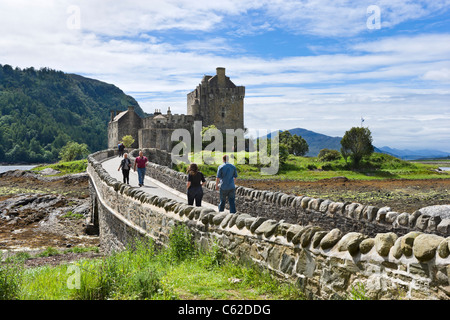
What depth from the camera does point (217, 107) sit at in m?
83.0

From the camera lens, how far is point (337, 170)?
54.4m

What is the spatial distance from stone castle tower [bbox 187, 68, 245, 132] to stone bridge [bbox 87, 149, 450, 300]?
70.1 meters

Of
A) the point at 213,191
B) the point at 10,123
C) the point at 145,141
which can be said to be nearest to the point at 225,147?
the point at 145,141

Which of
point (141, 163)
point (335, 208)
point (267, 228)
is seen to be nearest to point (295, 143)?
point (141, 163)

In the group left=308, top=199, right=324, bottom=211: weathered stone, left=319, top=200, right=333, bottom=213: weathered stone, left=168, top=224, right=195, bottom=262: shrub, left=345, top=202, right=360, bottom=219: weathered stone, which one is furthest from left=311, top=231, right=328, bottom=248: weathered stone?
left=308, top=199, right=324, bottom=211: weathered stone

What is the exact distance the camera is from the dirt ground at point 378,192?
2769 centimetres

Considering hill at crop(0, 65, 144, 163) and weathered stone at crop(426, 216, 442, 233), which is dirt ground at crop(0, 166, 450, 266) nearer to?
weathered stone at crop(426, 216, 442, 233)

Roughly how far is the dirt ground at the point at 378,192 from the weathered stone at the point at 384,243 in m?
21.1

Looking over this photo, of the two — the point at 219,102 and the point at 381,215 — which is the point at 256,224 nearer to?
the point at 381,215

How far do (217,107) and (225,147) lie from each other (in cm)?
1445

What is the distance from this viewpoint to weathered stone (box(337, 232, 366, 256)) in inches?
195

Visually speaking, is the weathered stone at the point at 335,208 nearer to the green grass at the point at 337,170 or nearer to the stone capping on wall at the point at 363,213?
the stone capping on wall at the point at 363,213

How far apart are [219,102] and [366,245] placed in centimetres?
7899
